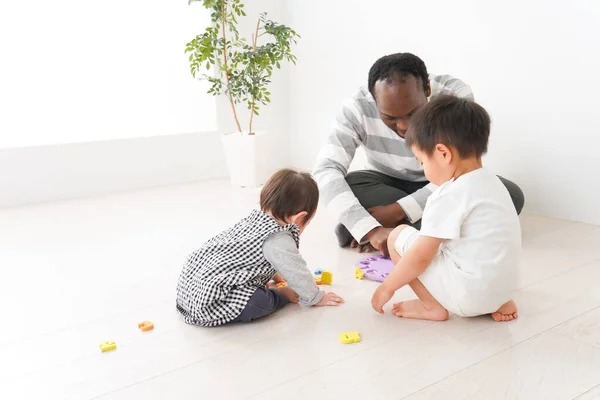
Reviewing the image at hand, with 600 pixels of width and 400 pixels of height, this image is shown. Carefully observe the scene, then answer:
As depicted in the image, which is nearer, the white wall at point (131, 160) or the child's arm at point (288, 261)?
the child's arm at point (288, 261)

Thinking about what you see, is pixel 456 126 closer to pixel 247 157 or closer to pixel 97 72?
pixel 247 157

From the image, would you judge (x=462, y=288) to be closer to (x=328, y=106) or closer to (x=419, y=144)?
(x=419, y=144)

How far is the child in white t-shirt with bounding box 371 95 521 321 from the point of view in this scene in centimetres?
142

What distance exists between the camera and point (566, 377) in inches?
49.5

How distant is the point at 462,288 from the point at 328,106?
2259 millimetres

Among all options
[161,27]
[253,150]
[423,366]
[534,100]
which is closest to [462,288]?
[423,366]

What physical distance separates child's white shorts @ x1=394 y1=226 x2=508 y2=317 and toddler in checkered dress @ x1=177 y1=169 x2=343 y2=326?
0.30 meters

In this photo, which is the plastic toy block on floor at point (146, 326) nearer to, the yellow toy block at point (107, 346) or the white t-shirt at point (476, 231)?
the yellow toy block at point (107, 346)

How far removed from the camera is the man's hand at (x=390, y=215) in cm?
210

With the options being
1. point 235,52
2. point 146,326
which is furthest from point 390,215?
point 235,52

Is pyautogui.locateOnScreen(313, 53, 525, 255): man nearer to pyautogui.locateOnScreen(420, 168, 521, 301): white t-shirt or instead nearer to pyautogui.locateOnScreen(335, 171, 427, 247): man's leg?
pyautogui.locateOnScreen(335, 171, 427, 247): man's leg

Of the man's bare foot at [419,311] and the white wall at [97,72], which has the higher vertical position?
the white wall at [97,72]

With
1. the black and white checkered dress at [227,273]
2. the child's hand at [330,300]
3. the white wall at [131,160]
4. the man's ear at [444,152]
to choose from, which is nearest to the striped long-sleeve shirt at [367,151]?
the child's hand at [330,300]

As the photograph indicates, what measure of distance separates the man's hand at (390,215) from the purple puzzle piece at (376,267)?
0.45 ft
